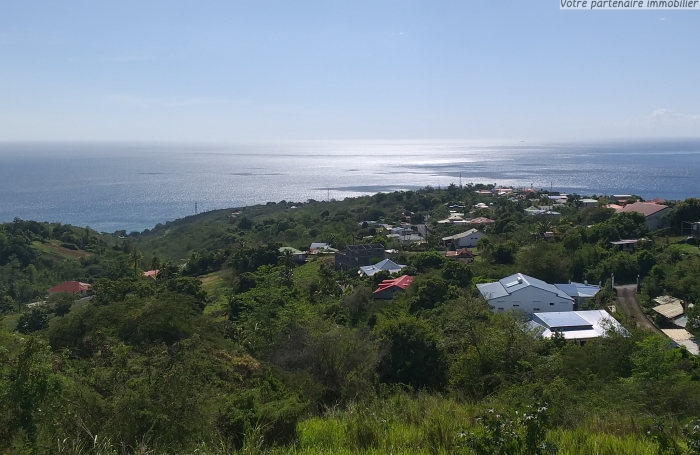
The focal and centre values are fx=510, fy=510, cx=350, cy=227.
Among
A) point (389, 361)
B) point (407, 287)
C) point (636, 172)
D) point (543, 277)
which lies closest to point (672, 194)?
point (636, 172)

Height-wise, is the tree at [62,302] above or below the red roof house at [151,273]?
above

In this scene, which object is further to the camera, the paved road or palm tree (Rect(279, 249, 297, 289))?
palm tree (Rect(279, 249, 297, 289))

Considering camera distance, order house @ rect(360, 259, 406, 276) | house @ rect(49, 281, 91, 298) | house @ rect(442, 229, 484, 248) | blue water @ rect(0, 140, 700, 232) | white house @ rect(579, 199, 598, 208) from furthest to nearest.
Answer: blue water @ rect(0, 140, 700, 232)
white house @ rect(579, 199, 598, 208)
house @ rect(442, 229, 484, 248)
house @ rect(49, 281, 91, 298)
house @ rect(360, 259, 406, 276)

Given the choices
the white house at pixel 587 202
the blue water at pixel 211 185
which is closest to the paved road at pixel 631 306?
the white house at pixel 587 202

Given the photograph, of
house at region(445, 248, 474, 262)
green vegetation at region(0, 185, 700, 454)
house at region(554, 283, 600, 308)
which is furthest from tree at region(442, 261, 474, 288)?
house at region(445, 248, 474, 262)

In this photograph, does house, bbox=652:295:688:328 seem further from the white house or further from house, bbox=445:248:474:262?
the white house

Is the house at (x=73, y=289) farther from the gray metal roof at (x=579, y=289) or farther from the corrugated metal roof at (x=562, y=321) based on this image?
the gray metal roof at (x=579, y=289)

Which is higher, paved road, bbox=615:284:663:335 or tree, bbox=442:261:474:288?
tree, bbox=442:261:474:288
